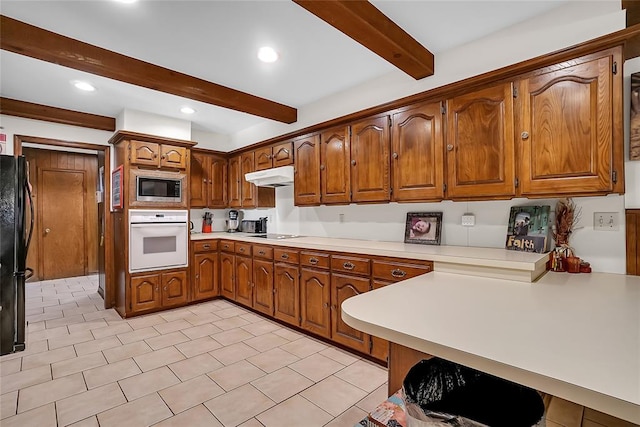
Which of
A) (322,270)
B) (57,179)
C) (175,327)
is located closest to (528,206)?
(322,270)

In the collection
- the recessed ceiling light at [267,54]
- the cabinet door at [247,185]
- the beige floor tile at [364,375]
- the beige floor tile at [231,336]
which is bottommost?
the beige floor tile at [364,375]

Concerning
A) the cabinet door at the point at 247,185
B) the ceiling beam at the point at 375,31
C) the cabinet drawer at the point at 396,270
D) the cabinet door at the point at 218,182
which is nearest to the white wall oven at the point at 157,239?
the cabinet door at the point at 218,182

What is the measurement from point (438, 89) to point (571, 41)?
0.79m

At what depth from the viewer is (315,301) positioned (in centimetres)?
295

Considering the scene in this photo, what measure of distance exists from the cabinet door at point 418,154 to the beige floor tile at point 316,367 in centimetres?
148

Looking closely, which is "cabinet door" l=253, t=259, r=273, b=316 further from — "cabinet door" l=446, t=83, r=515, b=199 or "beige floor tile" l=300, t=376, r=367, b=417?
"cabinet door" l=446, t=83, r=515, b=199

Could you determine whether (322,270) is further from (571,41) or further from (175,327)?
(571,41)

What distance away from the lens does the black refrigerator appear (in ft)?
6.93

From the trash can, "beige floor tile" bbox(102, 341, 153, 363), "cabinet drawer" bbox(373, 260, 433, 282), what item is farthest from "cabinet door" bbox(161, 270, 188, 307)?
the trash can

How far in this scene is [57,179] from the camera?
5.88 m

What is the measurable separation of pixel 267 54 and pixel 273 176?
1432mm

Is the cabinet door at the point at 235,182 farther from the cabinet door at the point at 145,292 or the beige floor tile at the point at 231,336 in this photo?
the beige floor tile at the point at 231,336

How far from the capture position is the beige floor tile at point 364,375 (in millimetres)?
2211

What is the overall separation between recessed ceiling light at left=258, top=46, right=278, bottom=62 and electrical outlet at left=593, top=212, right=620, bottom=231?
2533mm
